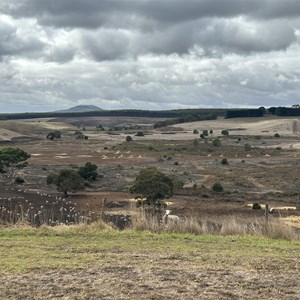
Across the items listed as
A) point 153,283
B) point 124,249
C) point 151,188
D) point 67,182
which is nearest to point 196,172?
point 67,182

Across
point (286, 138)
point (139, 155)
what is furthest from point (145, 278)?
point (286, 138)

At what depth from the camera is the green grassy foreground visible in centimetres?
1026

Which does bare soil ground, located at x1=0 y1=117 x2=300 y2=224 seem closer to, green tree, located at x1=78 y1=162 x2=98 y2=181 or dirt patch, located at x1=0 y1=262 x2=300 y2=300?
green tree, located at x1=78 y1=162 x2=98 y2=181

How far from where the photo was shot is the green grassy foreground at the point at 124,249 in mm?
10258

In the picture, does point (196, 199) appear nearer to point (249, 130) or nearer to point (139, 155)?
point (139, 155)

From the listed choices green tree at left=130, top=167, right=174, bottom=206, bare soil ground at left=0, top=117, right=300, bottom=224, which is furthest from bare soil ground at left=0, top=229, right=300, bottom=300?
green tree at left=130, top=167, right=174, bottom=206

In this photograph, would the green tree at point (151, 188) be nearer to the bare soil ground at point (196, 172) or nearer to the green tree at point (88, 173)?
the bare soil ground at point (196, 172)

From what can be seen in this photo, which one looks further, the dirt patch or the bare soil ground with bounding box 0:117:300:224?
the bare soil ground with bounding box 0:117:300:224

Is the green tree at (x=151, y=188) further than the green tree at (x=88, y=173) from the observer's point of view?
No

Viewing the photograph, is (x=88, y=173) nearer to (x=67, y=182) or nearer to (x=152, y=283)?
(x=67, y=182)

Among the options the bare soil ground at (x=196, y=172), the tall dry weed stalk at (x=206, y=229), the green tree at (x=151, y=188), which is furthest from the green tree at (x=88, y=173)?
the tall dry weed stalk at (x=206, y=229)

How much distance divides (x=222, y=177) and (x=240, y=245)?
56.4 metres

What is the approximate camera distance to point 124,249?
39.5 ft

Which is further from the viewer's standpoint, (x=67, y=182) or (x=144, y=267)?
(x=67, y=182)
